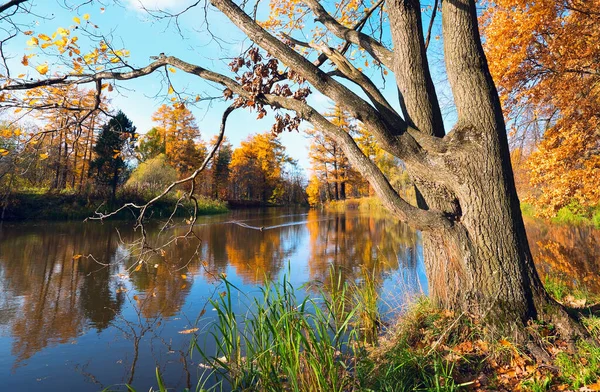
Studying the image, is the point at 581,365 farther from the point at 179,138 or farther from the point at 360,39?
the point at 179,138

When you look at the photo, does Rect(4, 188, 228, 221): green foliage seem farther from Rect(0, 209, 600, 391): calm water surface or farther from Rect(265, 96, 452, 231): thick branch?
Rect(265, 96, 452, 231): thick branch

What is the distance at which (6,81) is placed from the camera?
3029mm

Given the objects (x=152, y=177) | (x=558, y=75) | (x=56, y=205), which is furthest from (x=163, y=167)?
(x=558, y=75)

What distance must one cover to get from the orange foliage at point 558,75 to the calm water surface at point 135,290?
5.89 ft

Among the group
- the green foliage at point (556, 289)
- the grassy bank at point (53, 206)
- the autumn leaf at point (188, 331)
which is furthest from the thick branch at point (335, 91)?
the grassy bank at point (53, 206)

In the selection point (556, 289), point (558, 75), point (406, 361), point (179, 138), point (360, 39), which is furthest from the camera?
point (179, 138)

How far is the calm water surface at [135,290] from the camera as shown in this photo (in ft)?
10.1

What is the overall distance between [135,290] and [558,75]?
8591 mm

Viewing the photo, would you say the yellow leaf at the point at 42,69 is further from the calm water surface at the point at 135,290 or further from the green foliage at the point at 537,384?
the green foliage at the point at 537,384

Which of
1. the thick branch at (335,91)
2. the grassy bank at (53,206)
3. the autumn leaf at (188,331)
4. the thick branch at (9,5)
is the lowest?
the autumn leaf at (188,331)

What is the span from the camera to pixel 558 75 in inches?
259

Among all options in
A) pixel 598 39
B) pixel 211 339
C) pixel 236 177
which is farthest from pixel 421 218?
pixel 236 177

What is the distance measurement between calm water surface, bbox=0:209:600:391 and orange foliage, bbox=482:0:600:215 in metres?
1.79

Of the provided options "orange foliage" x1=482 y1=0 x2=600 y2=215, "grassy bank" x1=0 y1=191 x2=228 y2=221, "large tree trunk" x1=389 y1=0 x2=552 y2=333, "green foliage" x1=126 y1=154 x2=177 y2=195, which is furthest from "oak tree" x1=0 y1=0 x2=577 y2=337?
"green foliage" x1=126 y1=154 x2=177 y2=195
